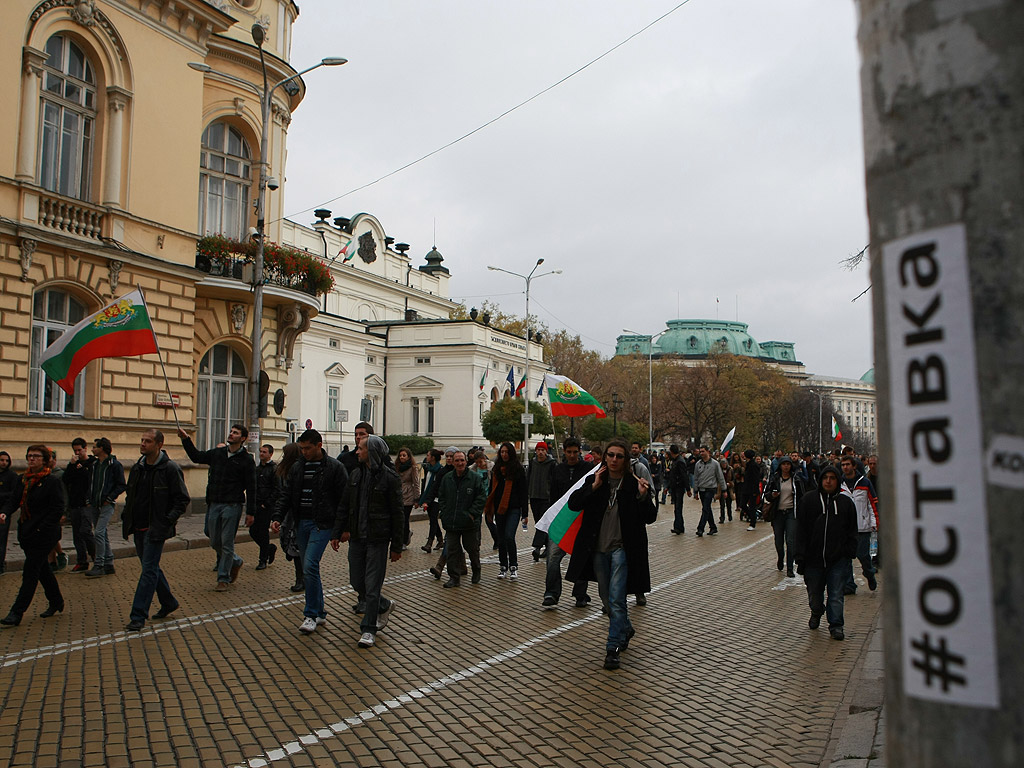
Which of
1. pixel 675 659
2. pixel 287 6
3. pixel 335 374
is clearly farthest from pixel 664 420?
pixel 675 659

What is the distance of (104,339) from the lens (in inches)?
561

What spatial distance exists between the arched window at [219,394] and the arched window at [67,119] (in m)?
5.89

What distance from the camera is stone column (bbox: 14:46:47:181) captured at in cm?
1828

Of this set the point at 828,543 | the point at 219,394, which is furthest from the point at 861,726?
the point at 219,394

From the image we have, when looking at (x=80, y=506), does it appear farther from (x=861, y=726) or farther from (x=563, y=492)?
(x=861, y=726)

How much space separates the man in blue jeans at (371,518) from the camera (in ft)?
28.2

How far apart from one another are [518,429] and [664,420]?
3071 cm

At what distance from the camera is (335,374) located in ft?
172

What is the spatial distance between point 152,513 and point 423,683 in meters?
3.80

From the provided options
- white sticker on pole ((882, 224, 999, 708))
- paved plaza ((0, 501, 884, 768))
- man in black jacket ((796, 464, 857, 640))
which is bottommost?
paved plaza ((0, 501, 884, 768))

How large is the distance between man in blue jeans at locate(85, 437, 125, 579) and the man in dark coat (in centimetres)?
766

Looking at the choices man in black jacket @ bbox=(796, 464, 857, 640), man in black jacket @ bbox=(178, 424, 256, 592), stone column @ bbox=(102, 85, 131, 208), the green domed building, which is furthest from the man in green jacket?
the green domed building

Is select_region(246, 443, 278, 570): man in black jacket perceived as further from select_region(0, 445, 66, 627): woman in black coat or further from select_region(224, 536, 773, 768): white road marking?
select_region(224, 536, 773, 768): white road marking

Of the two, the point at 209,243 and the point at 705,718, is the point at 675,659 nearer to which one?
the point at 705,718
